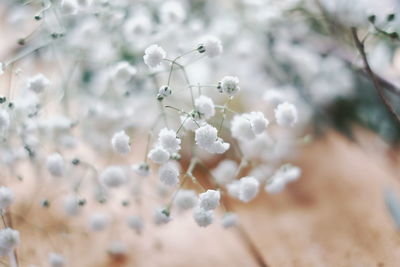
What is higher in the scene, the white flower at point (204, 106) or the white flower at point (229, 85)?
the white flower at point (229, 85)

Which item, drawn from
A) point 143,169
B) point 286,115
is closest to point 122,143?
point 143,169

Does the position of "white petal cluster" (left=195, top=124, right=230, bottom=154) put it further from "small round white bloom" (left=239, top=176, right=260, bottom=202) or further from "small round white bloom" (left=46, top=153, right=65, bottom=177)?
"small round white bloom" (left=46, top=153, right=65, bottom=177)

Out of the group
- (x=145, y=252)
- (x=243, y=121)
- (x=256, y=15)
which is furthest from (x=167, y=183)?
(x=256, y=15)

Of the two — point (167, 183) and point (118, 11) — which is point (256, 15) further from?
point (167, 183)

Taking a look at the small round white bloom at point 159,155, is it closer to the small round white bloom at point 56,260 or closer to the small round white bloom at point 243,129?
the small round white bloom at point 243,129

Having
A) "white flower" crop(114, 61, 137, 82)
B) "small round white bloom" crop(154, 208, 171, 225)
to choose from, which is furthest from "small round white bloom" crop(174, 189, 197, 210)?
"white flower" crop(114, 61, 137, 82)

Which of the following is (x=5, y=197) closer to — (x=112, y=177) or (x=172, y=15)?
(x=112, y=177)

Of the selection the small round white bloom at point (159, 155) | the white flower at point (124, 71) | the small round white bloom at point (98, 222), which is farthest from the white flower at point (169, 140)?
the small round white bloom at point (98, 222)
